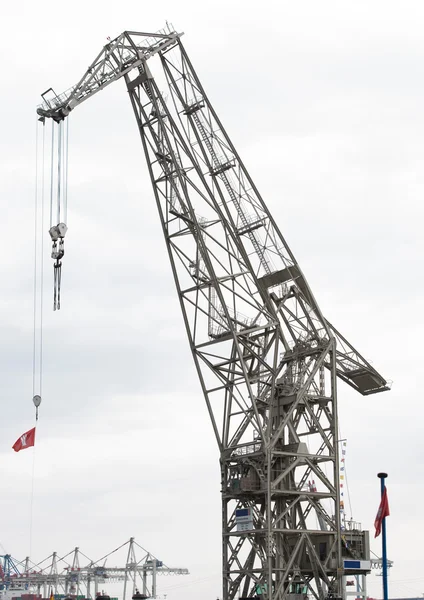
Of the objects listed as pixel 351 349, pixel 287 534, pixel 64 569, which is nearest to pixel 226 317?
pixel 351 349

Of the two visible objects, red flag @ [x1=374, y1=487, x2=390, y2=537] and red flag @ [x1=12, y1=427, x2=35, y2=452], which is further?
red flag @ [x1=12, y1=427, x2=35, y2=452]

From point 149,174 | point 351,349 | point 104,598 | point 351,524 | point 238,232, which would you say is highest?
point 149,174

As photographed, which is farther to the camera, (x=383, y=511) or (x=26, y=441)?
(x=26, y=441)

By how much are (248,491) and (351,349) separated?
502 inches

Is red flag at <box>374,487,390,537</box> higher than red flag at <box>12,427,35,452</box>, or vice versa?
red flag at <box>12,427,35,452</box>

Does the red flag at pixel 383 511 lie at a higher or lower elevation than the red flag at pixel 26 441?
lower

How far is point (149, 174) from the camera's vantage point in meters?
64.4

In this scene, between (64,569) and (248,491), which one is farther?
(64,569)

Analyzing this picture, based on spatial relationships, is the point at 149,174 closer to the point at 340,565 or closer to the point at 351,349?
the point at 351,349

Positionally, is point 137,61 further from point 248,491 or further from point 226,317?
point 248,491

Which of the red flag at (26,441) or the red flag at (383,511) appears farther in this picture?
the red flag at (26,441)

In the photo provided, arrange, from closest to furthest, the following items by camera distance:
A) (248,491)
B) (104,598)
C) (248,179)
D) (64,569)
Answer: (104,598), (248,491), (248,179), (64,569)

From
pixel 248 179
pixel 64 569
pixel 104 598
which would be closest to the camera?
pixel 104 598

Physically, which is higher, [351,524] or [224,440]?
[224,440]
